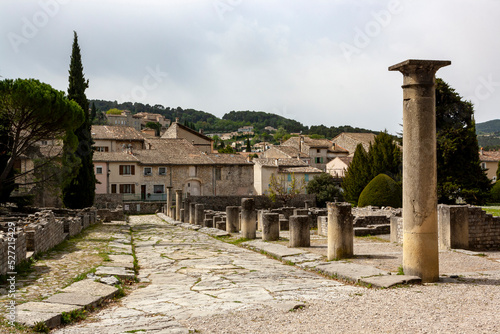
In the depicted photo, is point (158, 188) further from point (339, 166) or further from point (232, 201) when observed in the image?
point (339, 166)

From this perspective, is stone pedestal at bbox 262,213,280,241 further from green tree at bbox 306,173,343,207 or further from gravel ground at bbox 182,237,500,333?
green tree at bbox 306,173,343,207

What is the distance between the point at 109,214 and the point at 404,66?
2441cm

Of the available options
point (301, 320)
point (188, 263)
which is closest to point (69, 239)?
point (188, 263)

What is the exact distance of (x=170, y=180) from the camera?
49.6 meters

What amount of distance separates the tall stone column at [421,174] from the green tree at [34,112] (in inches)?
737

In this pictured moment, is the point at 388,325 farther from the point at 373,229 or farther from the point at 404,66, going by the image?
the point at 373,229

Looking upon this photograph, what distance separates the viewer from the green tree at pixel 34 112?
69.7 ft

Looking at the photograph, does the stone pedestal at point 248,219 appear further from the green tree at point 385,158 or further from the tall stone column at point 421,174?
the green tree at point 385,158

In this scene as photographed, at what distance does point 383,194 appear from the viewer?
28734mm

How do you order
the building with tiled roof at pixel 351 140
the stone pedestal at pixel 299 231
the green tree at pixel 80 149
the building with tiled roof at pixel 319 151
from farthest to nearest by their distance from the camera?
the building with tiled roof at pixel 351 140 → the building with tiled roof at pixel 319 151 → the green tree at pixel 80 149 → the stone pedestal at pixel 299 231

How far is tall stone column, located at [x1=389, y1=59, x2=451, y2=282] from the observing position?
743 centimetres

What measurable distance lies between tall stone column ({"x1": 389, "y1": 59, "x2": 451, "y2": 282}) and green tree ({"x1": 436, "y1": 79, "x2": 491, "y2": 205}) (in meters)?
24.7

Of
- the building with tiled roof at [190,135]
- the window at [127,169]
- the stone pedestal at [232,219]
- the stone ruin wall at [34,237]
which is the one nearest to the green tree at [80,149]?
the window at [127,169]

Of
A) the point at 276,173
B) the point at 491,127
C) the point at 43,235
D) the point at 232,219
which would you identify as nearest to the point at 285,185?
the point at 276,173
